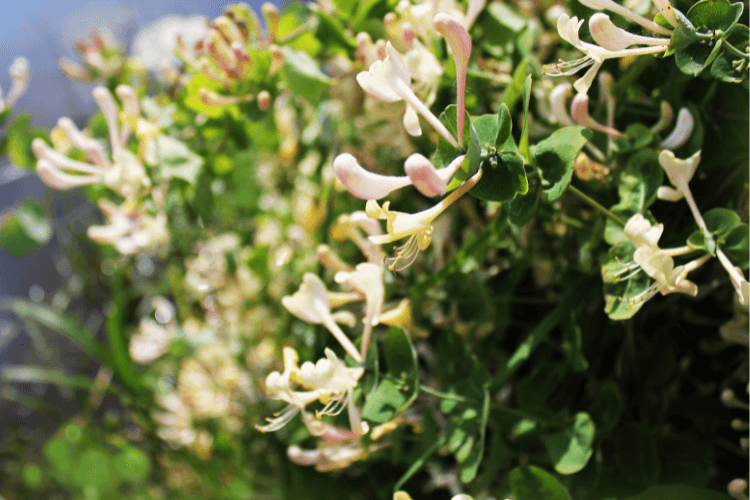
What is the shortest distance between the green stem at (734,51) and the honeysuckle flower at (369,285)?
0.50 feet

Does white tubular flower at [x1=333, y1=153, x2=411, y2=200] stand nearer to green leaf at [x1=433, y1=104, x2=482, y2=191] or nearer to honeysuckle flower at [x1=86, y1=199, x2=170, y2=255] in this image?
green leaf at [x1=433, y1=104, x2=482, y2=191]

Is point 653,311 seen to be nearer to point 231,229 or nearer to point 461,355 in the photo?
point 461,355

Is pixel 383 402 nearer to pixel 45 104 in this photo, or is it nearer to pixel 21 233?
pixel 21 233

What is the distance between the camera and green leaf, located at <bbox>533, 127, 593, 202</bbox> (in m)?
0.19

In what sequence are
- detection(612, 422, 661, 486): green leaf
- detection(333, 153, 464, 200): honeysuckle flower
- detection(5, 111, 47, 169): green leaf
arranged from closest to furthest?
detection(333, 153, 464, 200): honeysuckle flower < detection(612, 422, 661, 486): green leaf < detection(5, 111, 47, 169): green leaf

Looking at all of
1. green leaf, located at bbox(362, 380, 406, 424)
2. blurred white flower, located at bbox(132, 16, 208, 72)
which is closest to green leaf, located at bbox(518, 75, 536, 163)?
green leaf, located at bbox(362, 380, 406, 424)

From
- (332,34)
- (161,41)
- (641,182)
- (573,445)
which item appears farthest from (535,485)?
(161,41)

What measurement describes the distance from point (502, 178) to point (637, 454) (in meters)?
0.18

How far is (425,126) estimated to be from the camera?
282mm

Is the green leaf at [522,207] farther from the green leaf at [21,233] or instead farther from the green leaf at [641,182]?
the green leaf at [21,233]

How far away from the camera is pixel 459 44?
0.17 meters

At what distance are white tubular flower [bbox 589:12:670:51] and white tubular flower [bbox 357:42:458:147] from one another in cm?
6

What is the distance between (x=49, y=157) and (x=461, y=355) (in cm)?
27

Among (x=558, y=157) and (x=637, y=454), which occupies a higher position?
(x=558, y=157)
